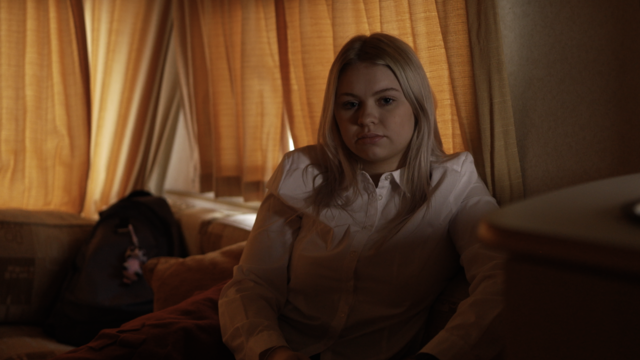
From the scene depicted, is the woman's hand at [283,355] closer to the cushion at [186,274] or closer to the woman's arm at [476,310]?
the woman's arm at [476,310]

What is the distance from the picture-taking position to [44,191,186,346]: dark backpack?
1788 millimetres

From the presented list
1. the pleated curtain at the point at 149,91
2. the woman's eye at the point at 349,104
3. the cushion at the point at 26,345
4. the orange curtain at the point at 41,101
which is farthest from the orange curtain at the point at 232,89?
the cushion at the point at 26,345

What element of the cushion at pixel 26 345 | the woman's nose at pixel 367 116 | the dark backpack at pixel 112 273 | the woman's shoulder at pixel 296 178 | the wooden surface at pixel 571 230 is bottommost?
the cushion at pixel 26 345

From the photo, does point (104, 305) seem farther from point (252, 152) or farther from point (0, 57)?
point (0, 57)

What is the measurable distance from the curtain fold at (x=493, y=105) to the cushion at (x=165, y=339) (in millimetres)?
765

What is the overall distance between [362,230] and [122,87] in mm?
1800

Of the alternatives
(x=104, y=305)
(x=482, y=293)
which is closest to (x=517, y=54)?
(x=482, y=293)

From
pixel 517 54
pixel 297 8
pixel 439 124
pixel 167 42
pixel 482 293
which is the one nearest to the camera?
pixel 482 293

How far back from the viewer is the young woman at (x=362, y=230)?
41.3 inches

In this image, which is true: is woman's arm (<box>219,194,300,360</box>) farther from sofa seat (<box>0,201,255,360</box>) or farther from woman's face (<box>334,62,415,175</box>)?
sofa seat (<box>0,201,255,360</box>)

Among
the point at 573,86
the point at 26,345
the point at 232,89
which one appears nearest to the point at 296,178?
the point at 573,86

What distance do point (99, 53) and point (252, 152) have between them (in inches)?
41.6

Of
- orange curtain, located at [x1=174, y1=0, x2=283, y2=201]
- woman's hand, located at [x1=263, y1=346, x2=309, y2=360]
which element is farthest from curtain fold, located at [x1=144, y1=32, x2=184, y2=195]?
woman's hand, located at [x1=263, y1=346, x2=309, y2=360]

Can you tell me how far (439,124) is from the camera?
136 centimetres
